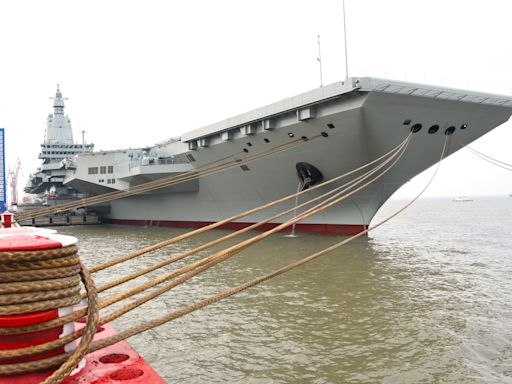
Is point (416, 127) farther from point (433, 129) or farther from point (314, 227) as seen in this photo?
point (314, 227)

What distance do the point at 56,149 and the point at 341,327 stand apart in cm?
4026

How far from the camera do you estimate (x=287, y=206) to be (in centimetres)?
1627

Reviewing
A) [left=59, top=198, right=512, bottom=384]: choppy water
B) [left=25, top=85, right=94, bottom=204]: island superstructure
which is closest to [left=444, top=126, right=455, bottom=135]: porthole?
[left=59, top=198, right=512, bottom=384]: choppy water

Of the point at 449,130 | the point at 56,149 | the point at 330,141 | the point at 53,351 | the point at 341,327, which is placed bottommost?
the point at 341,327

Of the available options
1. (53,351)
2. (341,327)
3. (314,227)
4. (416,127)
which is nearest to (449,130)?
(416,127)

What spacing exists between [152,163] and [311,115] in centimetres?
1117

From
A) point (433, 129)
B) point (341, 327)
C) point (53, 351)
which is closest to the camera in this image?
point (53, 351)

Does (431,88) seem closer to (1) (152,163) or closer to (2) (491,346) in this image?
(2) (491,346)

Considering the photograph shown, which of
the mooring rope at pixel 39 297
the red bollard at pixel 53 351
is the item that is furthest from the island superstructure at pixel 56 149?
the mooring rope at pixel 39 297

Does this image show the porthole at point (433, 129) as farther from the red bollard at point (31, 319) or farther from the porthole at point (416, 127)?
the red bollard at point (31, 319)

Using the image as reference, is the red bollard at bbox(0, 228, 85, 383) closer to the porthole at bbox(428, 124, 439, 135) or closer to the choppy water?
the choppy water

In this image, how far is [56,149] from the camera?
39.3 metres

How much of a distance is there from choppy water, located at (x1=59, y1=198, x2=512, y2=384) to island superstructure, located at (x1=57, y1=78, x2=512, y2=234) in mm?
4475

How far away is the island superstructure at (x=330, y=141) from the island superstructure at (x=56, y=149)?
18.4 m
